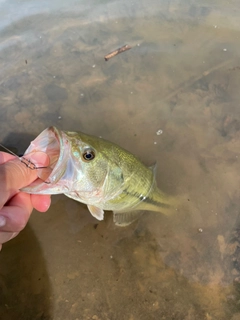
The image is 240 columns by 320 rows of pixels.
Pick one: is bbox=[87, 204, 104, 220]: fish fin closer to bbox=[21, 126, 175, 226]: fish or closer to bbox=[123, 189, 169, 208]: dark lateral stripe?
bbox=[21, 126, 175, 226]: fish

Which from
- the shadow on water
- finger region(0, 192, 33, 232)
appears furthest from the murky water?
finger region(0, 192, 33, 232)

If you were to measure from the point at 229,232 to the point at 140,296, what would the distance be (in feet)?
3.87

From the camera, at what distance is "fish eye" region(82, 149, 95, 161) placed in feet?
7.34

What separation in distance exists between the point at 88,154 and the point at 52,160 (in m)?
0.28

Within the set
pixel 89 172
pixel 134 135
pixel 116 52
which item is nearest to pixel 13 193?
pixel 89 172

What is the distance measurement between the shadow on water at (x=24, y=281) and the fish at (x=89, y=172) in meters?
0.96

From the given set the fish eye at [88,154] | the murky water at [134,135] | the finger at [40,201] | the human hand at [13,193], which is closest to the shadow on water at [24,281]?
the murky water at [134,135]

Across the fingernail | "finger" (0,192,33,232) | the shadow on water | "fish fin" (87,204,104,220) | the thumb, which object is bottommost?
the shadow on water

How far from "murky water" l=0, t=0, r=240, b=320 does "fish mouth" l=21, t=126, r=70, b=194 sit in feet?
3.92

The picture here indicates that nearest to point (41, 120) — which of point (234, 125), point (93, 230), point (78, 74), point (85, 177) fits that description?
point (78, 74)

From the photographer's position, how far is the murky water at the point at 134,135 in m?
2.94

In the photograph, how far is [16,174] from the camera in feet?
6.45

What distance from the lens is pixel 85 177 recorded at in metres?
2.25

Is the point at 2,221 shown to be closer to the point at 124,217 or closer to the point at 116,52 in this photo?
the point at 124,217
